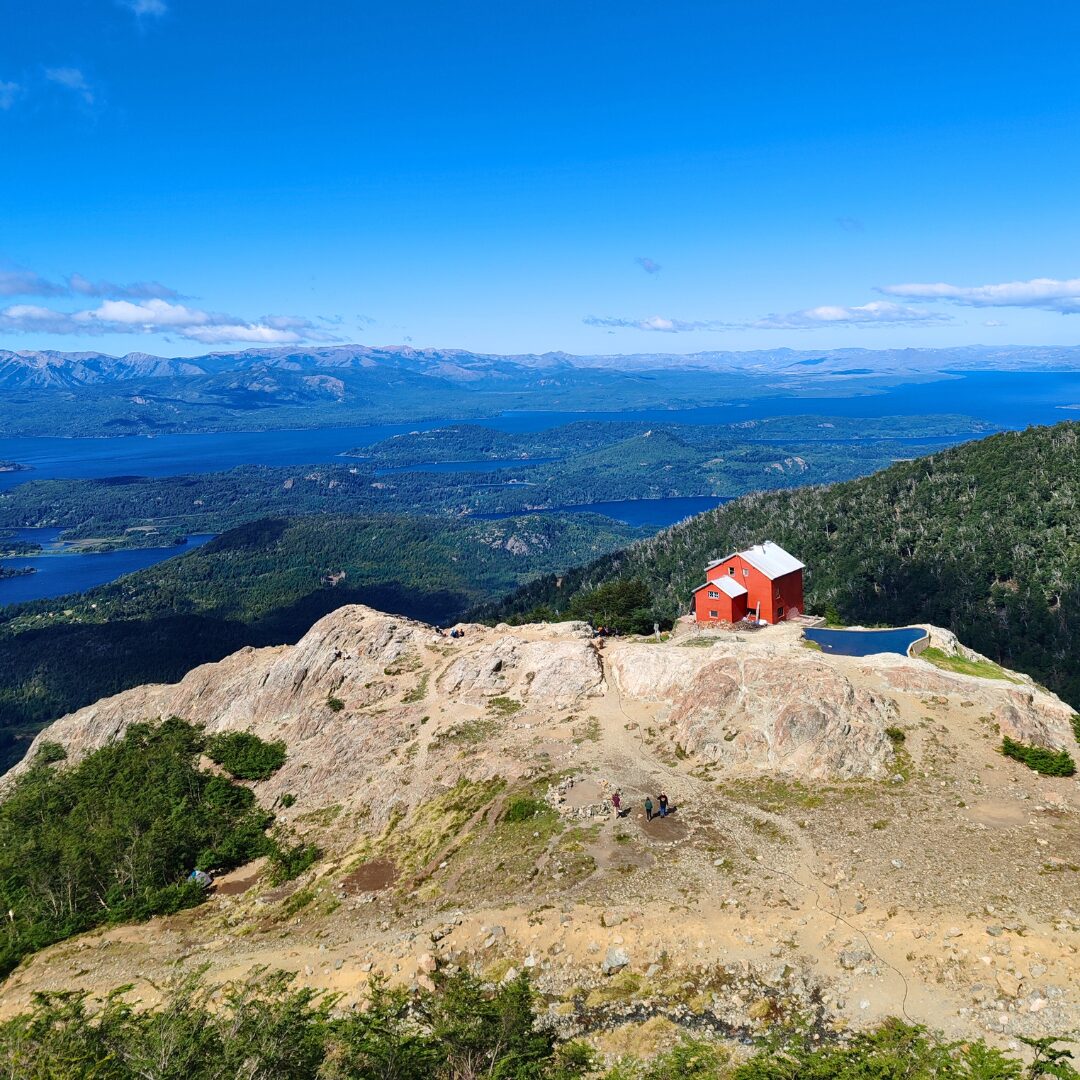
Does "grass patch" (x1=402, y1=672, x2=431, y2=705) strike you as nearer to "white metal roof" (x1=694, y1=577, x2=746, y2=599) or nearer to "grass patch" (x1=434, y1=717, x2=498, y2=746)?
"grass patch" (x1=434, y1=717, x2=498, y2=746)

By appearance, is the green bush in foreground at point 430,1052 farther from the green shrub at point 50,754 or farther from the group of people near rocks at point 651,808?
the green shrub at point 50,754

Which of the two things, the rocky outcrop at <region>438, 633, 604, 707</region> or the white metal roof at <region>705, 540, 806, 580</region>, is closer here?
the rocky outcrop at <region>438, 633, 604, 707</region>

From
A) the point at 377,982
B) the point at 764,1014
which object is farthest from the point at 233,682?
the point at 764,1014

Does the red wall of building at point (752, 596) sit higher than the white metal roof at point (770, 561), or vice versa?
the white metal roof at point (770, 561)

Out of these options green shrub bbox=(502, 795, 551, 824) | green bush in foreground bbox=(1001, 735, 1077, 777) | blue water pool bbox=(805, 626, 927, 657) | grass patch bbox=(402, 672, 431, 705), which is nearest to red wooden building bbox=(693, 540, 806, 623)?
blue water pool bbox=(805, 626, 927, 657)

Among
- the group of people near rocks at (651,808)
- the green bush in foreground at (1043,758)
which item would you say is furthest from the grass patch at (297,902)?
the green bush in foreground at (1043,758)

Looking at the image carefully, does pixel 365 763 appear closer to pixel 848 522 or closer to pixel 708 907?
pixel 708 907

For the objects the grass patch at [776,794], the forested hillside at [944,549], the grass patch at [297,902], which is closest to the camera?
the grass patch at [297,902]
